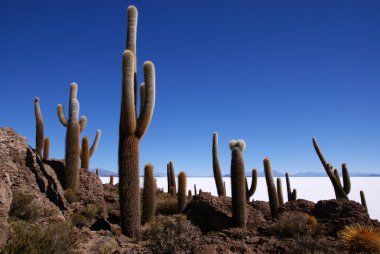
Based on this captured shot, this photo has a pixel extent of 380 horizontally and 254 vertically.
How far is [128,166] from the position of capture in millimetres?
10969

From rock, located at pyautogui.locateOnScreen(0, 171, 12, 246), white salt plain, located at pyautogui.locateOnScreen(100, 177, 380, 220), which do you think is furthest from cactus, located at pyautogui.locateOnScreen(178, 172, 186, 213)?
white salt plain, located at pyautogui.locateOnScreen(100, 177, 380, 220)

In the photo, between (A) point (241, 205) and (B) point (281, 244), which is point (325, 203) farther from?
(B) point (281, 244)

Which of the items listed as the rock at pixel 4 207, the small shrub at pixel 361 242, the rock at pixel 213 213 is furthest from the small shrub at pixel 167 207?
the rock at pixel 4 207

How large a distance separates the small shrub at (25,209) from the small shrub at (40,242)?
2.16 m

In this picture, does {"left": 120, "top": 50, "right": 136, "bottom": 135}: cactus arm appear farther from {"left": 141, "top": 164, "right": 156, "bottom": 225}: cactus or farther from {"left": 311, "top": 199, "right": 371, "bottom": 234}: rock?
{"left": 311, "top": 199, "right": 371, "bottom": 234}: rock

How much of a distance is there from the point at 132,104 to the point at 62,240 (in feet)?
16.8

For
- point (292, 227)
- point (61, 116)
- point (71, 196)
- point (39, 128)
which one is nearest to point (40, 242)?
point (292, 227)

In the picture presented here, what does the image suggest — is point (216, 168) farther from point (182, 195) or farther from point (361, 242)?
point (361, 242)

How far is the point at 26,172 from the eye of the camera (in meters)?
12.9

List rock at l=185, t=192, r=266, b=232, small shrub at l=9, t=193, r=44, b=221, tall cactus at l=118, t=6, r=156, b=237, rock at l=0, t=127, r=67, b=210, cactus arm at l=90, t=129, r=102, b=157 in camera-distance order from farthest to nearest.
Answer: cactus arm at l=90, t=129, r=102, b=157 → rock at l=185, t=192, r=266, b=232 → rock at l=0, t=127, r=67, b=210 → tall cactus at l=118, t=6, r=156, b=237 → small shrub at l=9, t=193, r=44, b=221

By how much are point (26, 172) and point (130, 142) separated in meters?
4.89

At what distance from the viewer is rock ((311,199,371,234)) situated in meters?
11.9

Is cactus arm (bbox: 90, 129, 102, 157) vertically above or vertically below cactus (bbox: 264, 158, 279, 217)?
above

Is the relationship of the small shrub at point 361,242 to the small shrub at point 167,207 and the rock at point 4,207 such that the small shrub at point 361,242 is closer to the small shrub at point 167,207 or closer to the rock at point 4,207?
the rock at point 4,207
